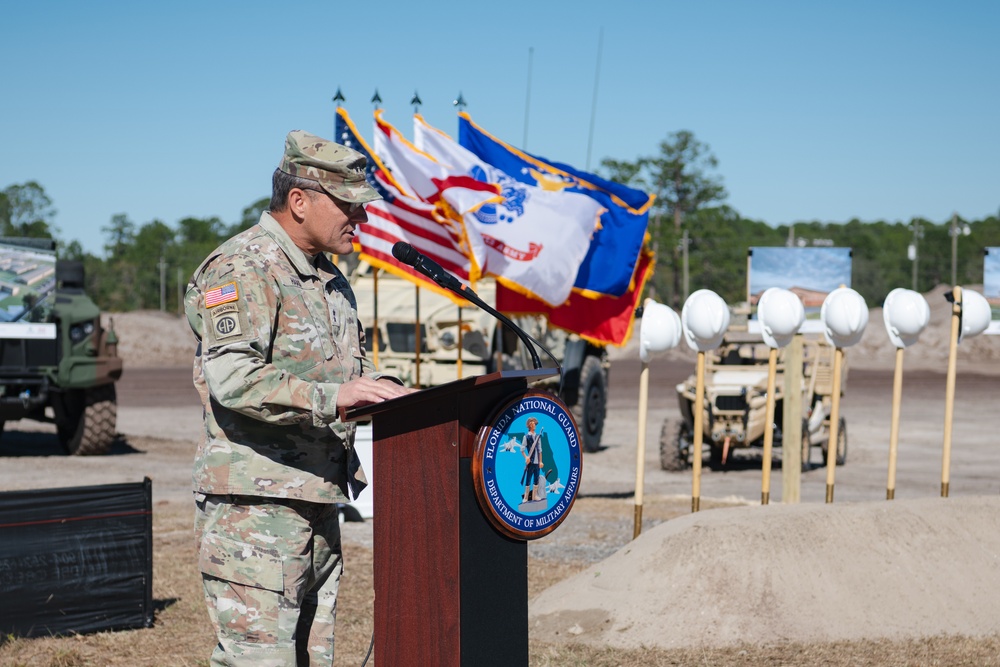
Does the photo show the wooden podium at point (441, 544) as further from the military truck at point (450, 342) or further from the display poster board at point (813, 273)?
the military truck at point (450, 342)

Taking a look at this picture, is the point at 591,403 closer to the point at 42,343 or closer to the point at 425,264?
the point at 42,343

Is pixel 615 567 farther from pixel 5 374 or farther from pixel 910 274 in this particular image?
pixel 910 274

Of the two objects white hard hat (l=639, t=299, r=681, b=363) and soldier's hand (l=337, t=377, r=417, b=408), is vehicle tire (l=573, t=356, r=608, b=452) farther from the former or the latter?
soldier's hand (l=337, t=377, r=417, b=408)

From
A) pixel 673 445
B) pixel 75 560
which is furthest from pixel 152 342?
pixel 75 560

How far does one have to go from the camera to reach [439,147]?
36.7 ft

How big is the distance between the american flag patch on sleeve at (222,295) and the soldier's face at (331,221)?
0.29 metres

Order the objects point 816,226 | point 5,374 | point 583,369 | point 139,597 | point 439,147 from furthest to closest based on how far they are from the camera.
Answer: point 816,226 < point 583,369 < point 5,374 < point 439,147 < point 139,597

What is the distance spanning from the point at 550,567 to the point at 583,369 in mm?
8705

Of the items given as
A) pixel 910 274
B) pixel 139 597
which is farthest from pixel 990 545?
pixel 910 274

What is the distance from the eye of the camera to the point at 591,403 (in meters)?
16.9

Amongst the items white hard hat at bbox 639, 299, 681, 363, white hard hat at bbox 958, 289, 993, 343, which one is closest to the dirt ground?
white hard hat at bbox 639, 299, 681, 363

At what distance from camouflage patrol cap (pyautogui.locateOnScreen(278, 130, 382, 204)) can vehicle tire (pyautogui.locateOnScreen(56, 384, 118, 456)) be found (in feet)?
41.5

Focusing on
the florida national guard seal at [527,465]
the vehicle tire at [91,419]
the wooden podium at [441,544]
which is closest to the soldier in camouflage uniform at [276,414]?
the wooden podium at [441,544]

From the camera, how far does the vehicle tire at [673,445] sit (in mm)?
14562
